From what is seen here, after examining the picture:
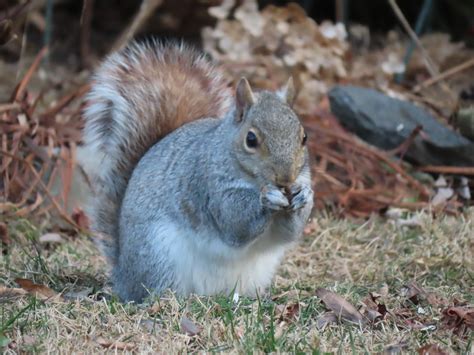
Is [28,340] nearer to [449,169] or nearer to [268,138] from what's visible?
[268,138]

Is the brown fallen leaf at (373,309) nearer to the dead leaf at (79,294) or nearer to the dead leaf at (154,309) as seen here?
the dead leaf at (154,309)

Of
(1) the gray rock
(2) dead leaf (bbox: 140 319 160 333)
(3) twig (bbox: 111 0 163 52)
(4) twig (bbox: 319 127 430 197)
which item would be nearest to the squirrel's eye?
(2) dead leaf (bbox: 140 319 160 333)

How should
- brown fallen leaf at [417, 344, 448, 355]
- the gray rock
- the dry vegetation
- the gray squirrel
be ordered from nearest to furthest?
1. brown fallen leaf at [417, 344, 448, 355]
2. the dry vegetation
3. the gray squirrel
4. the gray rock

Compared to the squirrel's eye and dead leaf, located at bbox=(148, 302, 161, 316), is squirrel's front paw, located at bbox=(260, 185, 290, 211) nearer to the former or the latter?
the squirrel's eye

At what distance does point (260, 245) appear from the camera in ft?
10.1

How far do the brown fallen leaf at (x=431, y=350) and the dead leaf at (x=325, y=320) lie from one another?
0.32 meters

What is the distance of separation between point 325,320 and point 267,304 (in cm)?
23

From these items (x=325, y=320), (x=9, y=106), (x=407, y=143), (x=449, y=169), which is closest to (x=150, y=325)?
(x=325, y=320)

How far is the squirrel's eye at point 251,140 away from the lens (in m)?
2.80

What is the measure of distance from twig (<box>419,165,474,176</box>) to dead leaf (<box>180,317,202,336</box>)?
247 centimetres

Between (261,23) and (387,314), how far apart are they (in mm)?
2982

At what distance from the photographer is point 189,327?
8.66 ft

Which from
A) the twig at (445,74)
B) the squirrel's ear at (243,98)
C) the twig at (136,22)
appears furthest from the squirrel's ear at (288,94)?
the twig at (445,74)

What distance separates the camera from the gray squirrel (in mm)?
2836
